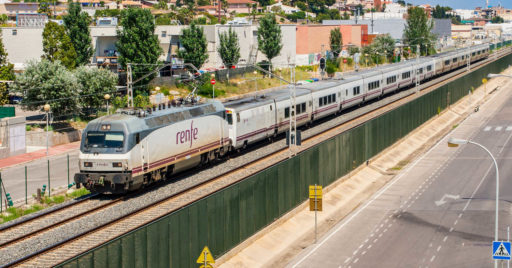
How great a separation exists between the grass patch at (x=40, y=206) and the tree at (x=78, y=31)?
42468mm

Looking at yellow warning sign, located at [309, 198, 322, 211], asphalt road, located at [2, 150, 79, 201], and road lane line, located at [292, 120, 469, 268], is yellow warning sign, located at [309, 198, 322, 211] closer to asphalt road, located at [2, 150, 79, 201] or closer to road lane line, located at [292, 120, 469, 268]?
road lane line, located at [292, 120, 469, 268]

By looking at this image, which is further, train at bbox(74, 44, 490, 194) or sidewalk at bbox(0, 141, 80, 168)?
sidewalk at bbox(0, 141, 80, 168)

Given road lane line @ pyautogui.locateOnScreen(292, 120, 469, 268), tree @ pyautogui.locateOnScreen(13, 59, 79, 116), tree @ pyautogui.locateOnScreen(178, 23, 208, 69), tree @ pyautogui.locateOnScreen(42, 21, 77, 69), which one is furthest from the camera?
tree @ pyautogui.locateOnScreen(178, 23, 208, 69)

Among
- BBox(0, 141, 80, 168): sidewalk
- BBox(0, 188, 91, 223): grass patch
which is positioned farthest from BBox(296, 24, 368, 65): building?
BBox(0, 188, 91, 223): grass patch

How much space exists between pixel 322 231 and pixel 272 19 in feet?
231

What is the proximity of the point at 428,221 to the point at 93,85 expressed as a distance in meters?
37.5

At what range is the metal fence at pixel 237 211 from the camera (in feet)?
73.9

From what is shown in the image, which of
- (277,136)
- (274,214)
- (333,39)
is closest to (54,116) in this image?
(277,136)

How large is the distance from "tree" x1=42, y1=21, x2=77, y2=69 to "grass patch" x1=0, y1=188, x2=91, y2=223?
118ft

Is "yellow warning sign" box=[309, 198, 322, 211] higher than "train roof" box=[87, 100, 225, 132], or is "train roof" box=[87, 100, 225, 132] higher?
"train roof" box=[87, 100, 225, 132]

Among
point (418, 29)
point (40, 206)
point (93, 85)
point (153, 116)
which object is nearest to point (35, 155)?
point (93, 85)

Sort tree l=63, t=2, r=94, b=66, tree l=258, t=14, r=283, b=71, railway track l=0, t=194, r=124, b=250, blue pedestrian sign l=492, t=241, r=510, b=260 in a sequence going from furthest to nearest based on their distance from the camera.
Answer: tree l=258, t=14, r=283, b=71 < tree l=63, t=2, r=94, b=66 < railway track l=0, t=194, r=124, b=250 < blue pedestrian sign l=492, t=241, r=510, b=260

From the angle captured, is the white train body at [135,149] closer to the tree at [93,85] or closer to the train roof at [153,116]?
the train roof at [153,116]

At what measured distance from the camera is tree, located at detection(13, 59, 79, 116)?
5669 centimetres
